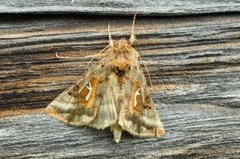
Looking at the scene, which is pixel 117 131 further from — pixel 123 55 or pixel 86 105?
pixel 123 55

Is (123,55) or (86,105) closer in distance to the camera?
(86,105)

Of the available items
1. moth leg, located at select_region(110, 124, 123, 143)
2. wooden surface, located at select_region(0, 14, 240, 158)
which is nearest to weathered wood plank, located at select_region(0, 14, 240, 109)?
wooden surface, located at select_region(0, 14, 240, 158)

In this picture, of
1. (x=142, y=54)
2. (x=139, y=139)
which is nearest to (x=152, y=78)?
(x=142, y=54)

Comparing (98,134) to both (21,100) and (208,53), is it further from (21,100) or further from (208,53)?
(208,53)

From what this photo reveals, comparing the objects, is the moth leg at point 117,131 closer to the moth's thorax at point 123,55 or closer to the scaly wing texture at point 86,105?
the scaly wing texture at point 86,105

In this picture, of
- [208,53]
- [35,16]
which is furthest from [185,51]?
[35,16]

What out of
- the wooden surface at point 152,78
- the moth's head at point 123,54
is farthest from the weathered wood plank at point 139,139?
the moth's head at point 123,54

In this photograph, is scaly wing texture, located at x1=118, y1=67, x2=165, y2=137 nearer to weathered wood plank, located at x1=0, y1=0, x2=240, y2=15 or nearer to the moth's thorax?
the moth's thorax
